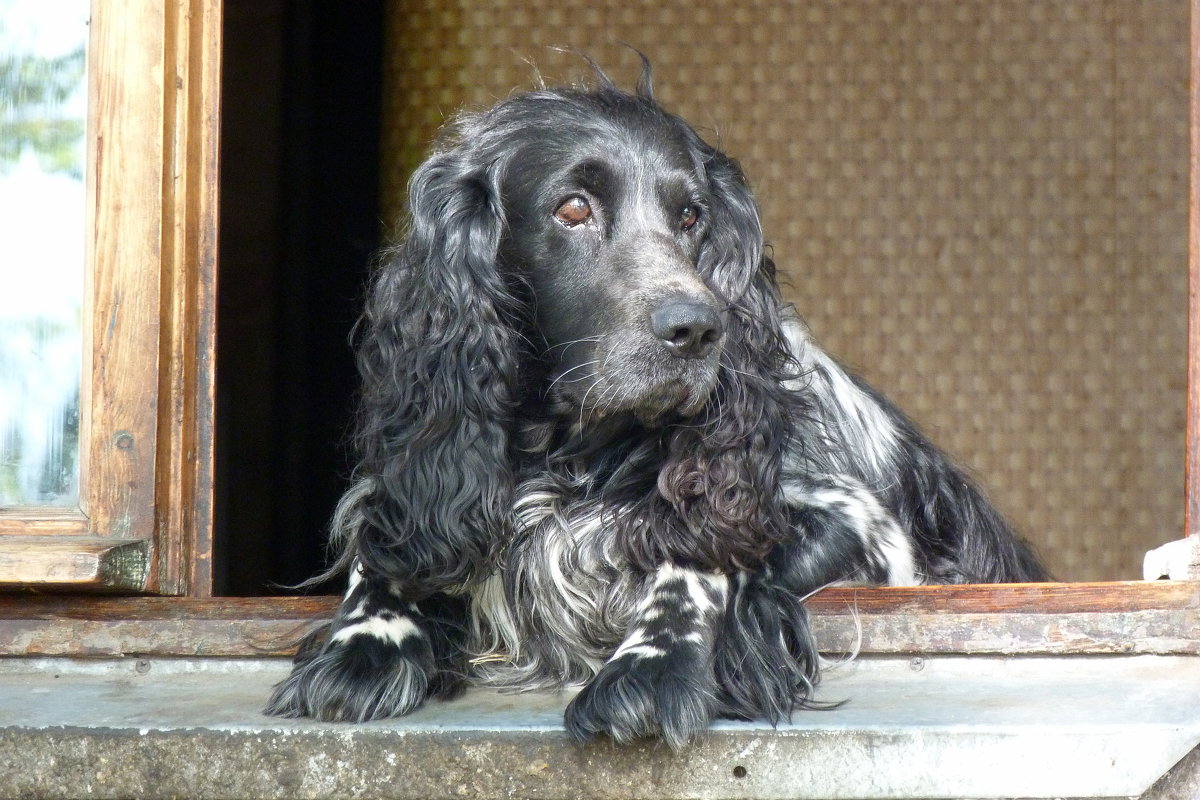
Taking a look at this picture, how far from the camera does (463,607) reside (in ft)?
8.98

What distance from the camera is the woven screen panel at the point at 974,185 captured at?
17.3 feet

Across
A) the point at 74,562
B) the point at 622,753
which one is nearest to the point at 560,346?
the point at 622,753

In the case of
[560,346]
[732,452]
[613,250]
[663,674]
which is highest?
[613,250]

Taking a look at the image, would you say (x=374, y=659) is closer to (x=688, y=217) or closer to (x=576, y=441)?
(x=576, y=441)

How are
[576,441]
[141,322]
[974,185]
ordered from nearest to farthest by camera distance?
[576,441] → [141,322] → [974,185]

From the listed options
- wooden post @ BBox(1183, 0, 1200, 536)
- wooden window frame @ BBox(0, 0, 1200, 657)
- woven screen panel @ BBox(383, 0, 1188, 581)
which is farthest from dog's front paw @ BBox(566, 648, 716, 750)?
woven screen panel @ BBox(383, 0, 1188, 581)

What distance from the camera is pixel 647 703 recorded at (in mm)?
2168

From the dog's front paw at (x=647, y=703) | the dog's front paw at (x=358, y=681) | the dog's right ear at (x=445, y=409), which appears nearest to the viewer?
the dog's front paw at (x=647, y=703)

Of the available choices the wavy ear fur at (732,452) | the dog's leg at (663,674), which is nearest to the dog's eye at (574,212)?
the wavy ear fur at (732,452)

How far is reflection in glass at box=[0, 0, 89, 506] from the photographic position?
116 inches

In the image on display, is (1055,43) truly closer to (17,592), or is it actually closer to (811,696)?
(811,696)

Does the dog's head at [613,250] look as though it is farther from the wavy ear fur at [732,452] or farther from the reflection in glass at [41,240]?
the reflection in glass at [41,240]

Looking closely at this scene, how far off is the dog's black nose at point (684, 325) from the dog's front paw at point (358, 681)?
681 millimetres

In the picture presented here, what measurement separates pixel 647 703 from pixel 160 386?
1.30 metres
